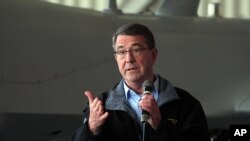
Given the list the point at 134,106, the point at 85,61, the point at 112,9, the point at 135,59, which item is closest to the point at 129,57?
the point at 135,59

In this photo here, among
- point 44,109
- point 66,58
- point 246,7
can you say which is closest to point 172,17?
point 66,58

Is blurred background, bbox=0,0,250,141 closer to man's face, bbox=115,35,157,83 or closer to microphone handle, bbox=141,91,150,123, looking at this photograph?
Answer: man's face, bbox=115,35,157,83

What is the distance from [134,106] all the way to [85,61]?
1530 mm

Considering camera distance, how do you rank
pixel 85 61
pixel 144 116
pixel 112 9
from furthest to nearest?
pixel 112 9, pixel 85 61, pixel 144 116

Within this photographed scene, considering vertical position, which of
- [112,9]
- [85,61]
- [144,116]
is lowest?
[144,116]

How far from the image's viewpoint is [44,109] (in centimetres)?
273

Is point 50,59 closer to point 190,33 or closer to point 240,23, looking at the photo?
point 190,33

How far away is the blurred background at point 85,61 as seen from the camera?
2.67 metres

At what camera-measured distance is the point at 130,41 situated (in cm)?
141

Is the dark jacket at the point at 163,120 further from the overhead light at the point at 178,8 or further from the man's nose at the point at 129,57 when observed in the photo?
the overhead light at the point at 178,8

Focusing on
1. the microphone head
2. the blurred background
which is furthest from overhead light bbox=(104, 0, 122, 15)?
the microphone head

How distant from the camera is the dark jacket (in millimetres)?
1364

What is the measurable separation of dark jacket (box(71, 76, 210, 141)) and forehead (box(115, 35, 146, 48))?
116 millimetres

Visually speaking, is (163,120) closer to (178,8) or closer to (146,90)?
(146,90)
